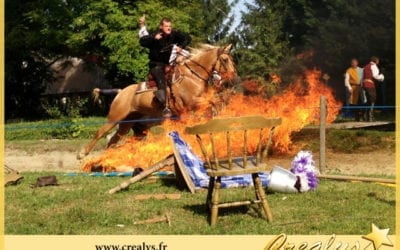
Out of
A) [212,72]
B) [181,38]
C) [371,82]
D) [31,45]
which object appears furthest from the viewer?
[31,45]

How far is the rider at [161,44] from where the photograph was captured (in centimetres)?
1066

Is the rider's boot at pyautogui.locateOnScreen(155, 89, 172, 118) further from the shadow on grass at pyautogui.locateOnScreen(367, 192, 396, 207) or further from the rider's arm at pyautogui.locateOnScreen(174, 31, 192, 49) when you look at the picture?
the shadow on grass at pyautogui.locateOnScreen(367, 192, 396, 207)

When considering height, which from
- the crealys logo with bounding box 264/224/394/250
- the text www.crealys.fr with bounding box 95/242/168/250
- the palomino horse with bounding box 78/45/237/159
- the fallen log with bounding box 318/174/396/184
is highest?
the palomino horse with bounding box 78/45/237/159

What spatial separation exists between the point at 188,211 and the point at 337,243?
2.11m

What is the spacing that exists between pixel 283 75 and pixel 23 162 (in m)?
16.7

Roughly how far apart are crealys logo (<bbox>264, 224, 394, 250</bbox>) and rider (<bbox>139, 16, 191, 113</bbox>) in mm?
6005

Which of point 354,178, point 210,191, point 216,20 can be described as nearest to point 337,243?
point 210,191

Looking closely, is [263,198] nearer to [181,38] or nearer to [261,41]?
[181,38]

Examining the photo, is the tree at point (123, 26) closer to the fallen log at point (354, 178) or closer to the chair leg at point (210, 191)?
the fallen log at point (354, 178)

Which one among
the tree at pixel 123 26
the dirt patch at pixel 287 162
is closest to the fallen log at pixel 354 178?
the dirt patch at pixel 287 162

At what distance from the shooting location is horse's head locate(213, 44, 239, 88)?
11016 mm

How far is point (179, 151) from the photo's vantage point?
8.42 metres

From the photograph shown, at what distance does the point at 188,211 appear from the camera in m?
7.00

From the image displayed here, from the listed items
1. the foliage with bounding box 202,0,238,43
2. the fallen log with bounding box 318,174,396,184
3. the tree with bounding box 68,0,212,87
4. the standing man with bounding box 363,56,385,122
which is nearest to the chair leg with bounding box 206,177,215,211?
the fallen log with bounding box 318,174,396,184
